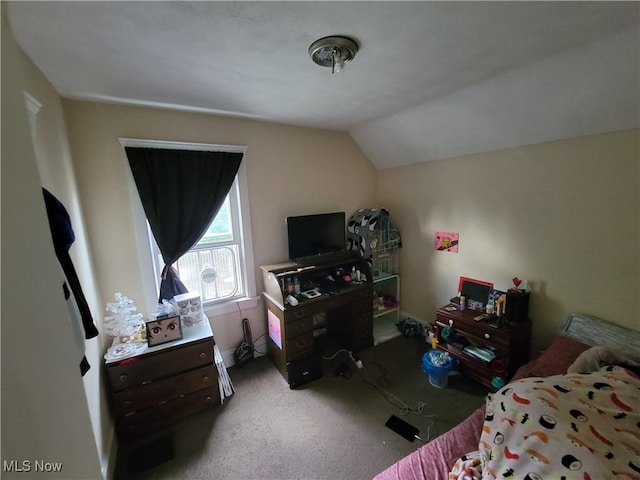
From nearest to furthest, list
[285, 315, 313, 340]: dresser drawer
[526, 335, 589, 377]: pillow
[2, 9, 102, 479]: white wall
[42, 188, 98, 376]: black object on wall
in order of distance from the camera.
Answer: [2, 9, 102, 479]: white wall → [42, 188, 98, 376]: black object on wall → [526, 335, 589, 377]: pillow → [285, 315, 313, 340]: dresser drawer

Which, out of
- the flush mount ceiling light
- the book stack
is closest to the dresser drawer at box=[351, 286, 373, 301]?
the book stack

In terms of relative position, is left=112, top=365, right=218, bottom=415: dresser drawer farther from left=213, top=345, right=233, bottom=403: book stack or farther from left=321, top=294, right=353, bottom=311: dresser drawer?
left=321, top=294, right=353, bottom=311: dresser drawer

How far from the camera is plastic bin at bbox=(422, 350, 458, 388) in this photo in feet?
7.40

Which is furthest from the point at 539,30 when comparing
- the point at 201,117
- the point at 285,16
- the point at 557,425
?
the point at 201,117

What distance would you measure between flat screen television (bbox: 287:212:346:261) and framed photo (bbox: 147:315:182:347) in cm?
118

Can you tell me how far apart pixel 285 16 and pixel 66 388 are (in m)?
1.44

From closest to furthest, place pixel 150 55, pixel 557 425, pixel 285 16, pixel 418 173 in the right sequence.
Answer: pixel 557 425 → pixel 285 16 → pixel 150 55 → pixel 418 173

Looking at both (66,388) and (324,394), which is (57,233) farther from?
(324,394)

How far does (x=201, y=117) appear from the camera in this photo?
2322 mm

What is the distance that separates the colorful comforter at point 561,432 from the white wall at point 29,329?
1.30 m

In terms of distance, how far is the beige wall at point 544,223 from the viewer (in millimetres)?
1785

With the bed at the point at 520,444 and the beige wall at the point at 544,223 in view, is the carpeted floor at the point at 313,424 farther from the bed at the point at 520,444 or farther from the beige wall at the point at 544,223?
the beige wall at the point at 544,223

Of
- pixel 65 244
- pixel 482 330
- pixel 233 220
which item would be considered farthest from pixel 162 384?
pixel 482 330

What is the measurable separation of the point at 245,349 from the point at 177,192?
1.66 meters
